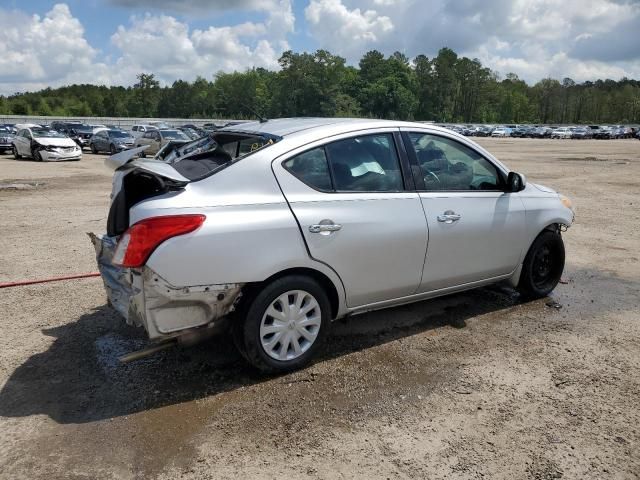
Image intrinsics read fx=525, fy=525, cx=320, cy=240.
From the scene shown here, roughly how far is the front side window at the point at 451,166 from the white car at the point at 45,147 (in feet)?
76.6

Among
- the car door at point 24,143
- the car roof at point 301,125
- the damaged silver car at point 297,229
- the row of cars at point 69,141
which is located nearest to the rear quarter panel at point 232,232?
the damaged silver car at point 297,229

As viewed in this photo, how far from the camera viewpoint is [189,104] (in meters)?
131

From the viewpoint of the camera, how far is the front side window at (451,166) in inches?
172

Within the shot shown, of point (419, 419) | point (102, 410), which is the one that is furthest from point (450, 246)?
point (102, 410)

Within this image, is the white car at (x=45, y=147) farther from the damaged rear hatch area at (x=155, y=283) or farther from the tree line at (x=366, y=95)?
the tree line at (x=366, y=95)

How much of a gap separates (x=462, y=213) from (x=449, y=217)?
16 cm

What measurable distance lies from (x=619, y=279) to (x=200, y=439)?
210 inches

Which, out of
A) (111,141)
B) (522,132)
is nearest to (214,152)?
(111,141)

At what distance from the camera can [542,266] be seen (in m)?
5.38

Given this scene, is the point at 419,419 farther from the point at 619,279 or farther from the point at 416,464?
the point at 619,279

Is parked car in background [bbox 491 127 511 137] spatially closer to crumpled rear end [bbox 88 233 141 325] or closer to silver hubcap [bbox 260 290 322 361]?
silver hubcap [bbox 260 290 322 361]

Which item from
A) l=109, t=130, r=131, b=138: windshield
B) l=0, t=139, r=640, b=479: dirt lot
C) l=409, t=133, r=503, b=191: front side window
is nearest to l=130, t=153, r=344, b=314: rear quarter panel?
l=0, t=139, r=640, b=479: dirt lot

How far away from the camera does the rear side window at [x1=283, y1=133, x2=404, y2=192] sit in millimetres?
3783

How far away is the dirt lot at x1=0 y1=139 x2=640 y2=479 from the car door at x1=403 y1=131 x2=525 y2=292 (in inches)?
22.5
